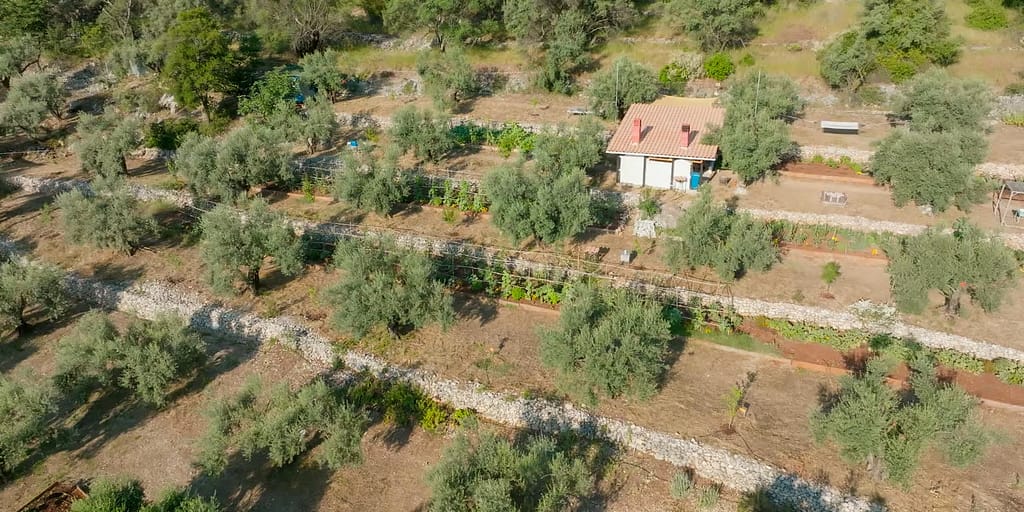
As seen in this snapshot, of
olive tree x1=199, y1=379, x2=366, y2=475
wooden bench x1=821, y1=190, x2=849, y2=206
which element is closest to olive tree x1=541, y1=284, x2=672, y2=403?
olive tree x1=199, y1=379, x2=366, y2=475

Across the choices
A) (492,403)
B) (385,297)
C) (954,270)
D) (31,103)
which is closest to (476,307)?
(385,297)

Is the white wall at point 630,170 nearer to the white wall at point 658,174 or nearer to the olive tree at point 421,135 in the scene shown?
the white wall at point 658,174

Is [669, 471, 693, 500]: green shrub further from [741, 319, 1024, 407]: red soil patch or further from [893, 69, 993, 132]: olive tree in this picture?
[893, 69, 993, 132]: olive tree

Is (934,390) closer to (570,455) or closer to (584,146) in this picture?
(570,455)

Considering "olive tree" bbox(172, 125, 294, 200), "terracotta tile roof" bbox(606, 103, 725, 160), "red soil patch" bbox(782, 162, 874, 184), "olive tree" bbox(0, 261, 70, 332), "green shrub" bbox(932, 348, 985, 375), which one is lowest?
"green shrub" bbox(932, 348, 985, 375)

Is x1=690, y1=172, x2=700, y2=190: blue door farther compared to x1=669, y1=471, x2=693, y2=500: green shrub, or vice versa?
x1=690, y1=172, x2=700, y2=190: blue door

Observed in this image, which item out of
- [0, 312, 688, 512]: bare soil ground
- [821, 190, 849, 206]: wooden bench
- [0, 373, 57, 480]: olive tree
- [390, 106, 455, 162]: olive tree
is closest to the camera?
[0, 312, 688, 512]: bare soil ground

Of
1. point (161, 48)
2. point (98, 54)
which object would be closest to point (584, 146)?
point (161, 48)
